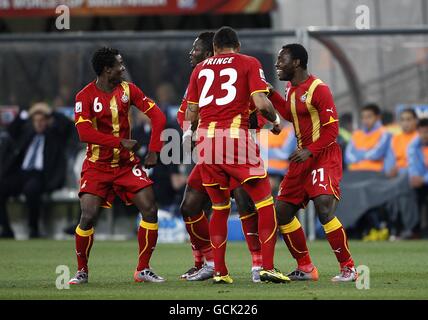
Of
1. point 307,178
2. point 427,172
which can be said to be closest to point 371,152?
point 427,172

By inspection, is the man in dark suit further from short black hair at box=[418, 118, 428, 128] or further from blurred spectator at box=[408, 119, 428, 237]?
short black hair at box=[418, 118, 428, 128]

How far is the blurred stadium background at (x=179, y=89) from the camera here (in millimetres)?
17984

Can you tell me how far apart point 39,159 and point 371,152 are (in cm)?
534

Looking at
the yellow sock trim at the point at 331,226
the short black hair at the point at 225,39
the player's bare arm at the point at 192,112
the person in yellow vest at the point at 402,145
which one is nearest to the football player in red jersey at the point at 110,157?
the player's bare arm at the point at 192,112

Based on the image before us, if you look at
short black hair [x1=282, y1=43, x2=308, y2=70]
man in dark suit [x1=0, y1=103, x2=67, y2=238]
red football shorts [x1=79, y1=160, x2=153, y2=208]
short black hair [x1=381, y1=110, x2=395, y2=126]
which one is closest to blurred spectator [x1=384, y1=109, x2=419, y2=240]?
short black hair [x1=381, y1=110, x2=395, y2=126]

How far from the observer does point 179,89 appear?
738 inches

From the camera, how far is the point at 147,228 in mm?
10664

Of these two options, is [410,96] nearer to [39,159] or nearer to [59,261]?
[39,159]

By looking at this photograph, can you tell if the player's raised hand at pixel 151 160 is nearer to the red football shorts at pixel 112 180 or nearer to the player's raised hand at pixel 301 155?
the red football shorts at pixel 112 180

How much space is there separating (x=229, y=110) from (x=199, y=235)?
1.54m

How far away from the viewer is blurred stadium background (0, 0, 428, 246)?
18.0m

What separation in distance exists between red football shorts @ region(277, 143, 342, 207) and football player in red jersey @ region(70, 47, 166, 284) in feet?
4.17
